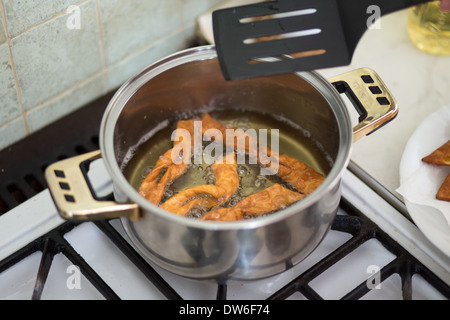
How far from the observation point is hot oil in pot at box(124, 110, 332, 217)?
686 millimetres

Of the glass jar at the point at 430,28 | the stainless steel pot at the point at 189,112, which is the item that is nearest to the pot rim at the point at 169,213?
the stainless steel pot at the point at 189,112

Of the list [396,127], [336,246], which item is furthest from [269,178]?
[396,127]

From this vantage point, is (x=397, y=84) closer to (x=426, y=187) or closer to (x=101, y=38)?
(x=426, y=187)

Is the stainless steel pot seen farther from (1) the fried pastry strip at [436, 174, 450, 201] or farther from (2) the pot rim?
(1) the fried pastry strip at [436, 174, 450, 201]

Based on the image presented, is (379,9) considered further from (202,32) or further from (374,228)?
(202,32)

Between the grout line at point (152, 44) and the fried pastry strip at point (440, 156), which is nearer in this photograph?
the fried pastry strip at point (440, 156)

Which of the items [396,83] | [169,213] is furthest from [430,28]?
[169,213]

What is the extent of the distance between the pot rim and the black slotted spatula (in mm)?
57

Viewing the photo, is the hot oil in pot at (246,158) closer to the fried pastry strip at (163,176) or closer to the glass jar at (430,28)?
the fried pastry strip at (163,176)

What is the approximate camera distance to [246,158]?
715 mm

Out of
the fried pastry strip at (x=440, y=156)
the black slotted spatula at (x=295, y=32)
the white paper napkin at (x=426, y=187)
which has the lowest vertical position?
the white paper napkin at (x=426, y=187)

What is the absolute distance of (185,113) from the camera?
764 mm

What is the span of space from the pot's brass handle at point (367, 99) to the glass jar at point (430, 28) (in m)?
0.28

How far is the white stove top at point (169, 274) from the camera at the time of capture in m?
0.63
